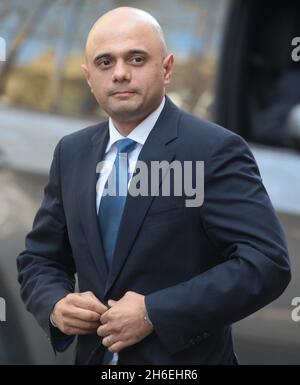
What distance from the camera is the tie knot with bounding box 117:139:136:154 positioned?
2006 mm

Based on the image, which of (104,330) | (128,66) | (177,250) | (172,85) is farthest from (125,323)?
(172,85)

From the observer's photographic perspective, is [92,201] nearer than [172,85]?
Yes

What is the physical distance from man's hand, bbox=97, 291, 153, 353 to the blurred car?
1.25 metres

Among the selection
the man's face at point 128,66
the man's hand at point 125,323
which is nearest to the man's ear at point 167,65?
the man's face at point 128,66

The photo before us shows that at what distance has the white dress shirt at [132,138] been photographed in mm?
2008

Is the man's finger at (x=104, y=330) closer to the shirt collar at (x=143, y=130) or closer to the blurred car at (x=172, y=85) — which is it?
the shirt collar at (x=143, y=130)

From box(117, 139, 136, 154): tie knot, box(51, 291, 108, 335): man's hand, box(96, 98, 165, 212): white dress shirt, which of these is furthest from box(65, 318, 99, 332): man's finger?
box(117, 139, 136, 154): tie knot

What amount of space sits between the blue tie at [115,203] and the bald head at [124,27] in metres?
0.21

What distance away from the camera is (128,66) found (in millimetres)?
1926

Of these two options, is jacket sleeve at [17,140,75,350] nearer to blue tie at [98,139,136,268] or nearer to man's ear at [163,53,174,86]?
blue tie at [98,139,136,268]

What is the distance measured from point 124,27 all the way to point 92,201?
0.35 m

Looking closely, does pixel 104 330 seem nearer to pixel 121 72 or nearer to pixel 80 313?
pixel 80 313

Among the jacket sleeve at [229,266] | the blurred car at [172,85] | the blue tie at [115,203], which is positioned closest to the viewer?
the jacket sleeve at [229,266]

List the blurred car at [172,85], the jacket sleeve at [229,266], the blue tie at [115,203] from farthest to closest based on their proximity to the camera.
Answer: the blurred car at [172,85], the blue tie at [115,203], the jacket sleeve at [229,266]
